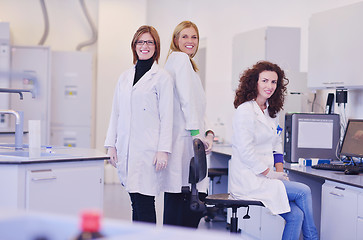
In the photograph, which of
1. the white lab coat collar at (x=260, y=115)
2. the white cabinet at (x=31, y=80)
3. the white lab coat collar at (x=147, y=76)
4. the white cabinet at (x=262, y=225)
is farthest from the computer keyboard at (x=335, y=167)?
the white cabinet at (x=31, y=80)

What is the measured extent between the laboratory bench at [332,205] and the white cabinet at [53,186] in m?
1.39

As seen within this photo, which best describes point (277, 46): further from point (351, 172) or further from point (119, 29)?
point (119, 29)

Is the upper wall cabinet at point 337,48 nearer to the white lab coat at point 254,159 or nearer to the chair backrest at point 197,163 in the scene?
the white lab coat at point 254,159

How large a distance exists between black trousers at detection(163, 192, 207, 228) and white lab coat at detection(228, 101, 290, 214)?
278 millimetres

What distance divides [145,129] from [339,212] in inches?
50.7

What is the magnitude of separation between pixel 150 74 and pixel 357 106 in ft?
6.09

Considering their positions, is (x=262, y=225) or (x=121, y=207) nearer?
(x=262, y=225)

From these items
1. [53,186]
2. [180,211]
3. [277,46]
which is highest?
[277,46]

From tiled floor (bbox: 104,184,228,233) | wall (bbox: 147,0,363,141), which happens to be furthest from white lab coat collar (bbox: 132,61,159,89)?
wall (bbox: 147,0,363,141)

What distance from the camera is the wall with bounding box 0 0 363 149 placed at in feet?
22.4

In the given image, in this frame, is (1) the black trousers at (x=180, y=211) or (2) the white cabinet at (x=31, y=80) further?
(2) the white cabinet at (x=31, y=80)

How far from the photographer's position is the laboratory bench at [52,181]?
9.23 feet

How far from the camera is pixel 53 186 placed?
2945 mm

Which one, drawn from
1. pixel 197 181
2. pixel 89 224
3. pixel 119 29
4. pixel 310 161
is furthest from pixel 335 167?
pixel 119 29
